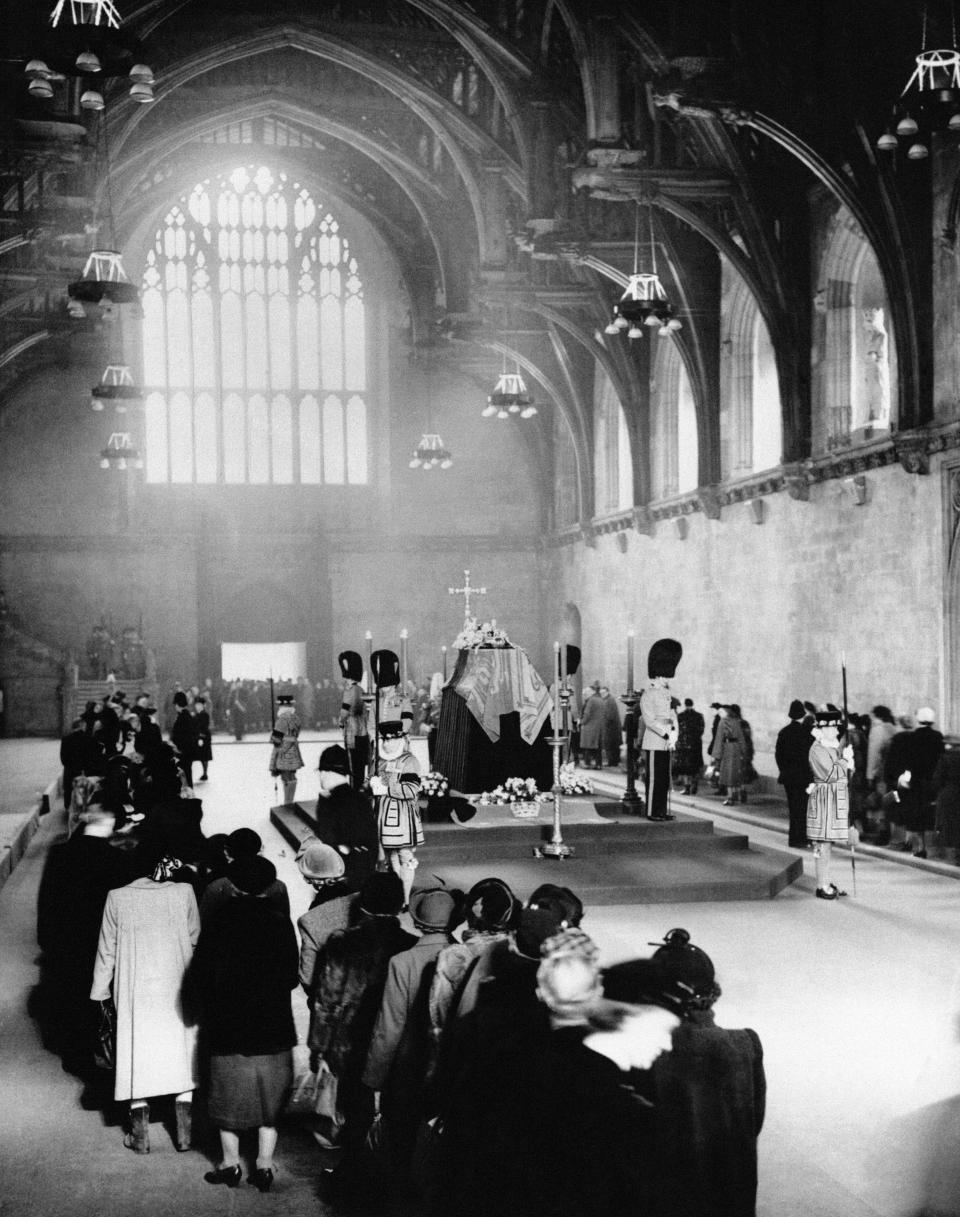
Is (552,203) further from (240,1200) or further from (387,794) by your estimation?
(240,1200)

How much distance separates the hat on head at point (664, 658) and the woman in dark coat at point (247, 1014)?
8516 mm

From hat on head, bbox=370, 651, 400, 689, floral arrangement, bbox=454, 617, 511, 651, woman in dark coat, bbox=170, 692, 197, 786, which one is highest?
floral arrangement, bbox=454, 617, 511, 651

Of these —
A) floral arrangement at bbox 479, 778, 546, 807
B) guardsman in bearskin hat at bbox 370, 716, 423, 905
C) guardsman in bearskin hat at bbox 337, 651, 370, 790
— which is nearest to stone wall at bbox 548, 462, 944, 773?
floral arrangement at bbox 479, 778, 546, 807

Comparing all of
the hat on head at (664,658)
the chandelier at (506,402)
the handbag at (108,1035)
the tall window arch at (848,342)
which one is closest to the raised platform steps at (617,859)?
the hat on head at (664,658)

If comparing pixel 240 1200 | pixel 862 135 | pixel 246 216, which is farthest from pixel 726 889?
pixel 246 216

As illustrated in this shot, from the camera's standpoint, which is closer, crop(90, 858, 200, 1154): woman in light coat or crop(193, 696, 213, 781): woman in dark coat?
crop(90, 858, 200, 1154): woman in light coat

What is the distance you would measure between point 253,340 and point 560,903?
29667 millimetres

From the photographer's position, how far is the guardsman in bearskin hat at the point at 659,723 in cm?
1370

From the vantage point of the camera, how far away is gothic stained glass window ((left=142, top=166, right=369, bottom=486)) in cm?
3222

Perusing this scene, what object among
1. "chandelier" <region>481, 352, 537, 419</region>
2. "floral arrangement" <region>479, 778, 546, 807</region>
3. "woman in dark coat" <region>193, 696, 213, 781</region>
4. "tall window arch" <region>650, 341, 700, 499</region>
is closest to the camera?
"floral arrangement" <region>479, 778, 546, 807</region>

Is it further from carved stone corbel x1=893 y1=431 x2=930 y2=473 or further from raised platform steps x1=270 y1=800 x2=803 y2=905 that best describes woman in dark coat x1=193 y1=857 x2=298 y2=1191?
carved stone corbel x1=893 y1=431 x2=930 y2=473

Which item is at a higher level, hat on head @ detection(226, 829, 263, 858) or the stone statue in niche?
the stone statue in niche

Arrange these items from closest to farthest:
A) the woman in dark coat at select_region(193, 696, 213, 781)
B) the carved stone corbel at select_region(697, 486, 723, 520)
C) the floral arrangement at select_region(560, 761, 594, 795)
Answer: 1. the floral arrangement at select_region(560, 761, 594, 795)
2. the woman in dark coat at select_region(193, 696, 213, 781)
3. the carved stone corbel at select_region(697, 486, 723, 520)

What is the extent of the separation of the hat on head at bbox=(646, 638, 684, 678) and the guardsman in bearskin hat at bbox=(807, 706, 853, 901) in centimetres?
227
